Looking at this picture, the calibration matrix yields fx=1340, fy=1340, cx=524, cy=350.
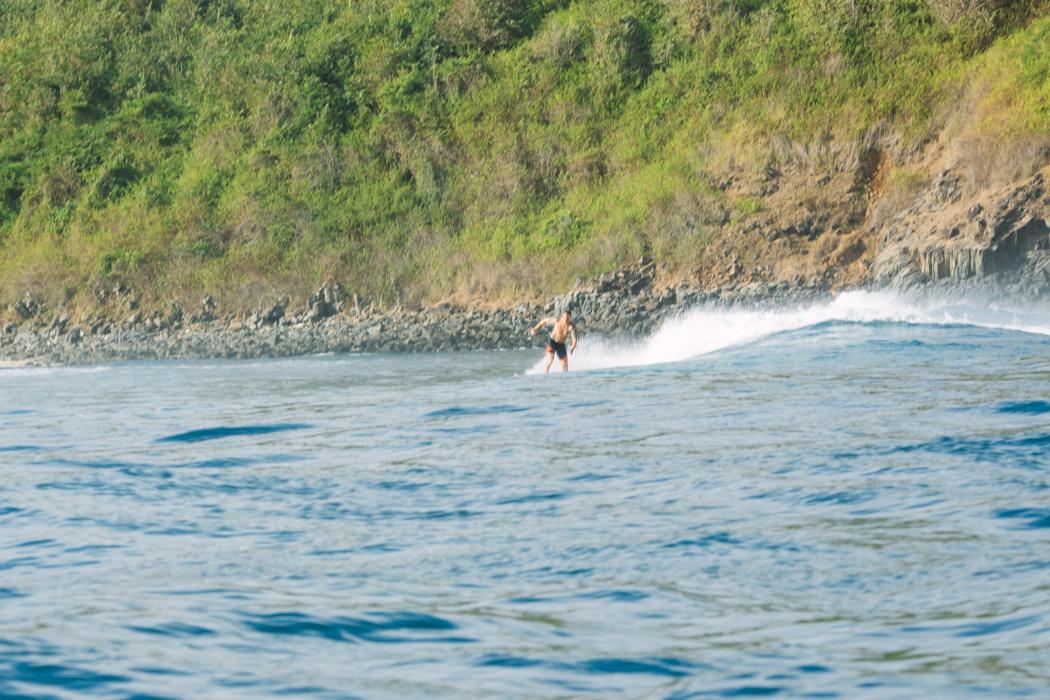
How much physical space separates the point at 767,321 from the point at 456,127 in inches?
515

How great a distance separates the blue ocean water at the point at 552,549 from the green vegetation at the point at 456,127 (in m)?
17.8

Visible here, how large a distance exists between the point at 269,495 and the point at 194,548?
1.77 metres

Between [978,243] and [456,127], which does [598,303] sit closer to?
[978,243]

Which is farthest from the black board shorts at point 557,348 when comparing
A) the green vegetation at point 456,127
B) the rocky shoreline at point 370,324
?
the green vegetation at point 456,127

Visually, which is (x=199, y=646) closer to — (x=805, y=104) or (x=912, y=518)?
(x=912, y=518)

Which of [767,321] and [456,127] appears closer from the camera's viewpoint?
[767,321]

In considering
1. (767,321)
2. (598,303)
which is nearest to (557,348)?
(767,321)

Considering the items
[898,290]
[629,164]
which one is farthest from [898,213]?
[629,164]

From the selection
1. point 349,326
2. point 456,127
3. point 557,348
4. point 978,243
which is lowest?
point 557,348

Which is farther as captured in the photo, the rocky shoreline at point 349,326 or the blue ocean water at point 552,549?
the rocky shoreline at point 349,326

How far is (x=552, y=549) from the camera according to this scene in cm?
629

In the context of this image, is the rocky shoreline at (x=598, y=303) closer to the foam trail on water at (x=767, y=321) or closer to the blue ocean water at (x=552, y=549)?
the foam trail on water at (x=767, y=321)

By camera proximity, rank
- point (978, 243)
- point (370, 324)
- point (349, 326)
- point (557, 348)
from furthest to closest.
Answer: point (349, 326) < point (370, 324) < point (978, 243) < point (557, 348)

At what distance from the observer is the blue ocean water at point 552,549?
4.29m
